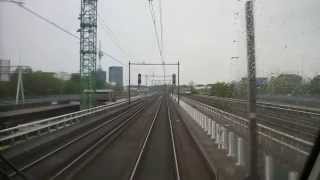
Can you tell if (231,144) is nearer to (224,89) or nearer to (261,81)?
(261,81)

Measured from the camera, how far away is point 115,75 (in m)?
111

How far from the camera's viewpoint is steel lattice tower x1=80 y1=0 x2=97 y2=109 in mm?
52156

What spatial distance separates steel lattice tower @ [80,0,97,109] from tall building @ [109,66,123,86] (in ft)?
177

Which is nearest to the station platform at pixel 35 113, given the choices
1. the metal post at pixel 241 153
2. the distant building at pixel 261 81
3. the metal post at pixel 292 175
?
the metal post at pixel 241 153

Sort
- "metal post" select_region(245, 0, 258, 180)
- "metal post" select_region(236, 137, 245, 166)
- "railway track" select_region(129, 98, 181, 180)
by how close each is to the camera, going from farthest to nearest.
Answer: "railway track" select_region(129, 98, 181, 180) < "metal post" select_region(236, 137, 245, 166) < "metal post" select_region(245, 0, 258, 180)

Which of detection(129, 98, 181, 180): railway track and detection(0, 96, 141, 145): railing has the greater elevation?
detection(0, 96, 141, 145): railing

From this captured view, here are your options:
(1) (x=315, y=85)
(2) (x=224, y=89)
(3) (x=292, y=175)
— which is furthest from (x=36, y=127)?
(1) (x=315, y=85)

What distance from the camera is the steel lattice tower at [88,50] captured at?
171 ft

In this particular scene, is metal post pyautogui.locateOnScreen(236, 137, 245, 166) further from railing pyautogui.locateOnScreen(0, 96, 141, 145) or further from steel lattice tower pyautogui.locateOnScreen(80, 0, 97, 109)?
steel lattice tower pyautogui.locateOnScreen(80, 0, 97, 109)

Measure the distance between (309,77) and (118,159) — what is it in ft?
36.6

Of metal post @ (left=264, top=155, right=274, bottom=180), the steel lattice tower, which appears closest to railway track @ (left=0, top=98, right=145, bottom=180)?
metal post @ (left=264, top=155, right=274, bottom=180)

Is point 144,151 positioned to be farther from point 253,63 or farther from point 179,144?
point 253,63

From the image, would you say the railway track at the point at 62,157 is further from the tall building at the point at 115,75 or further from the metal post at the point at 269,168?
the tall building at the point at 115,75

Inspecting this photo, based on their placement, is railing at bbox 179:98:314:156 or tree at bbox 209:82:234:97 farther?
tree at bbox 209:82:234:97
